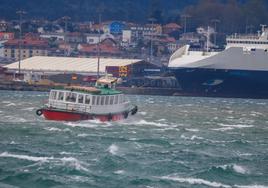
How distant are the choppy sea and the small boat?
68cm

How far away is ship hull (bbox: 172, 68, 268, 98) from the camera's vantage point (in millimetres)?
117312

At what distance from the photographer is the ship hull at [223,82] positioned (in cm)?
11731

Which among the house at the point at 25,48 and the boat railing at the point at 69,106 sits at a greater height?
the boat railing at the point at 69,106

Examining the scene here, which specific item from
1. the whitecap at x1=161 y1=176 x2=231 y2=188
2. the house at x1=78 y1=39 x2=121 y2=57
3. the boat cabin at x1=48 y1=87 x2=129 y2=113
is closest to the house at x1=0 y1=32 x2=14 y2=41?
the house at x1=78 y1=39 x2=121 y2=57

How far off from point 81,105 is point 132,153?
55.1ft

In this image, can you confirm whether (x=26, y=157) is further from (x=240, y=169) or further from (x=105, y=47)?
(x=105, y=47)

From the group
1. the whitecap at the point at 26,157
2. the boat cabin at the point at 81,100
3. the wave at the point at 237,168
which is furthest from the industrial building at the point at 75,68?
the wave at the point at 237,168

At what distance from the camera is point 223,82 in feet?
388

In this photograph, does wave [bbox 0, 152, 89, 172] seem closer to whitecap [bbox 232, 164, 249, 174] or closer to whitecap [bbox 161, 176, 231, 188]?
whitecap [bbox 161, 176, 231, 188]

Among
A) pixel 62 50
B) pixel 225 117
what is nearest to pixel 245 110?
pixel 225 117

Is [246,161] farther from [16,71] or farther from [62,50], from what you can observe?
[62,50]

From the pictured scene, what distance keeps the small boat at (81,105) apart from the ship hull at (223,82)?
52349 mm

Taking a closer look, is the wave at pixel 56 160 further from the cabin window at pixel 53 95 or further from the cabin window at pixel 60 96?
the cabin window at pixel 53 95

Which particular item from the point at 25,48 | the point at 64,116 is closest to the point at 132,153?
the point at 64,116
